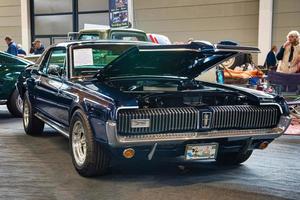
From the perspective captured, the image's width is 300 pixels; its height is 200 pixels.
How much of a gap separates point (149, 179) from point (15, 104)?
5.25 m

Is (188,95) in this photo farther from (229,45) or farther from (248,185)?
(248,185)

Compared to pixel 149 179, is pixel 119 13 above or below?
above

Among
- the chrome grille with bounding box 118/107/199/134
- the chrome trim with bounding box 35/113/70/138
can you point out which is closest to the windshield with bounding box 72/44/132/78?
the chrome trim with bounding box 35/113/70/138

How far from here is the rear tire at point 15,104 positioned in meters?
9.24

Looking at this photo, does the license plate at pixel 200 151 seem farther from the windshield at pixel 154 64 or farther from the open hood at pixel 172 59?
the windshield at pixel 154 64

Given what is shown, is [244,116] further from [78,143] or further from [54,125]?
[54,125]

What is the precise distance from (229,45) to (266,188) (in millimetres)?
1526

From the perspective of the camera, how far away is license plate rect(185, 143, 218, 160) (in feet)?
15.1

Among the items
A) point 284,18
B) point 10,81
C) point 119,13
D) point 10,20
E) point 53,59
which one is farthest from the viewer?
point 10,20

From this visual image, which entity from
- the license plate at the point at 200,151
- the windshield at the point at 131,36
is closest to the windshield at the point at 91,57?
the license plate at the point at 200,151

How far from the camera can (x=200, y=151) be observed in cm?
463

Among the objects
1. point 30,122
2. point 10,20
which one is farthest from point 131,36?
point 10,20

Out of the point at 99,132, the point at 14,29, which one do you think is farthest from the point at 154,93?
the point at 14,29

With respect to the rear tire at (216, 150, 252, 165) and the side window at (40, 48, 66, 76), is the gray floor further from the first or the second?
the side window at (40, 48, 66, 76)
